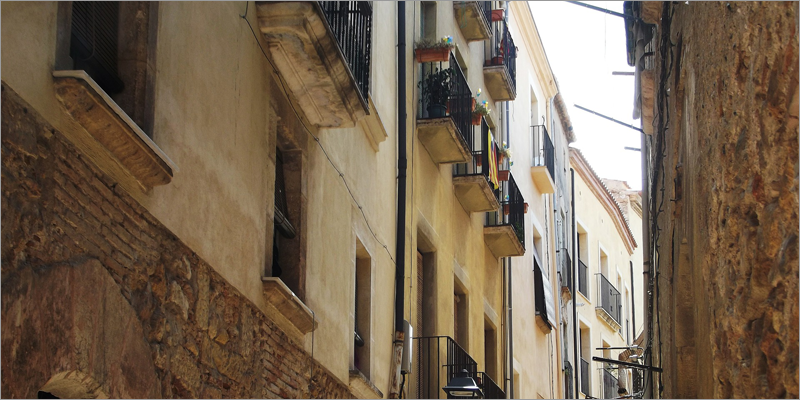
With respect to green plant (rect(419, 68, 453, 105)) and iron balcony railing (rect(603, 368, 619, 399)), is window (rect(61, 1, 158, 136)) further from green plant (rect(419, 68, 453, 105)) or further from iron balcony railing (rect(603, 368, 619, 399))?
iron balcony railing (rect(603, 368, 619, 399))

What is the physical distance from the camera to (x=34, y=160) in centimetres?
498

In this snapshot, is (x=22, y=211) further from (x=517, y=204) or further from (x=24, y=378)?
(x=517, y=204)

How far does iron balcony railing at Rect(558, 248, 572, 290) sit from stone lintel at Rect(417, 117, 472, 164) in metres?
10.8

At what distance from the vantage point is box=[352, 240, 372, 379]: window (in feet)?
35.8

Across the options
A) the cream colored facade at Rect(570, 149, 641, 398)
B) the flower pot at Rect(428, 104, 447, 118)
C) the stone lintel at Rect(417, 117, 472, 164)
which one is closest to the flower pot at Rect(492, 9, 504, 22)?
the stone lintel at Rect(417, 117, 472, 164)

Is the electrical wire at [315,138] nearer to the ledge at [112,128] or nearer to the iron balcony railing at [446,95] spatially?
the ledge at [112,128]

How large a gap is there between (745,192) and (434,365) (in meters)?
8.25

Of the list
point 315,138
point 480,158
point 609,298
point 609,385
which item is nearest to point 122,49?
point 315,138

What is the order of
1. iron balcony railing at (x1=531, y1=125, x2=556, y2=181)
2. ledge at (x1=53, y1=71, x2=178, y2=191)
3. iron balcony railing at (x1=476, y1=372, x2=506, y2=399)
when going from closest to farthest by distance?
ledge at (x1=53, y1=71, x2=178, y2=191) → iron balcony railing at (x1=476, y1=372, x2=506, y2=399) → iron balcony railing at (x1=531, y1=125, x2=556, y2=181)

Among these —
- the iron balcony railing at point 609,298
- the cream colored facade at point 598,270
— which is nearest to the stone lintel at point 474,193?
the cream colored facade at point 598,270

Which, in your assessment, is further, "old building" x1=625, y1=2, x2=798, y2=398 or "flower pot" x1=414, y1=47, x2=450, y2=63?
"flower pot" x1=414, y1=47, x2=450, y2=63

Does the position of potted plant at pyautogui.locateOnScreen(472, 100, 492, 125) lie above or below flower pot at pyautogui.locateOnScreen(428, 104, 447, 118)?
above

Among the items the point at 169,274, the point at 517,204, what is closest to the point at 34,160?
the point at 169,274

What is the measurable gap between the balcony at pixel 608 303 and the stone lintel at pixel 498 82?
1112cm
